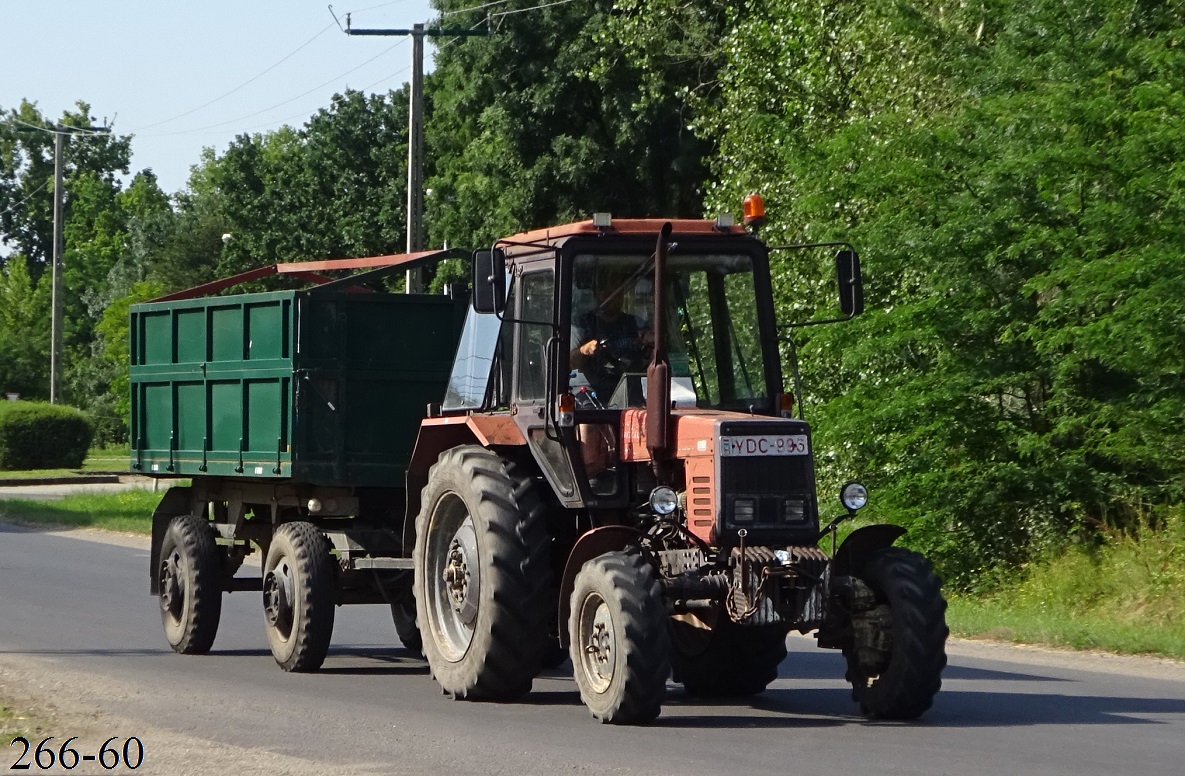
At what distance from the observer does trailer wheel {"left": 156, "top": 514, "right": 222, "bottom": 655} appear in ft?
46.3

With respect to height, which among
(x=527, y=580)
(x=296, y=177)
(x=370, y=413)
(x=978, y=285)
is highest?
(x=296, y=177)

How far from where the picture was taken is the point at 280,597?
42.8 ft

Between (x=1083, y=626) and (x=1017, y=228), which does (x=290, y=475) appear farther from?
(x=1017, y=228)

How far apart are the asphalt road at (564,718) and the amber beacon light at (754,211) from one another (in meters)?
3.03

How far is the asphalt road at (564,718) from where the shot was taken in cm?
873

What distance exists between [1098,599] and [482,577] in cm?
902

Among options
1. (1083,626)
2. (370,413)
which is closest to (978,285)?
(1083,626)

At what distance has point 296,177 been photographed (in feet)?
203

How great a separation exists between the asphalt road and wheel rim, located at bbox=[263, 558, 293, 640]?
14.7 inches

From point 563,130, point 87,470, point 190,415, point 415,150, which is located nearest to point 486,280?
point 190,415

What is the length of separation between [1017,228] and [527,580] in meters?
9.54

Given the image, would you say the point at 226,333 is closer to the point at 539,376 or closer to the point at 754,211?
the point at 539,376

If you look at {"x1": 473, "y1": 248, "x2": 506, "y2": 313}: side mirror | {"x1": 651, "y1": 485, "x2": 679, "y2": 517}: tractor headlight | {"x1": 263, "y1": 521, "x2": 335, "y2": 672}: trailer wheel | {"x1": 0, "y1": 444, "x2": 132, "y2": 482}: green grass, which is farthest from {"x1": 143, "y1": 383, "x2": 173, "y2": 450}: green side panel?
{"x1": 0, "y1": 444, "x2": 132, "y2": 482}: green grass

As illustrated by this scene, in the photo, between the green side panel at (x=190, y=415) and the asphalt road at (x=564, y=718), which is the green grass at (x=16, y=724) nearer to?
the asphalt road at (x=564, y=718)
